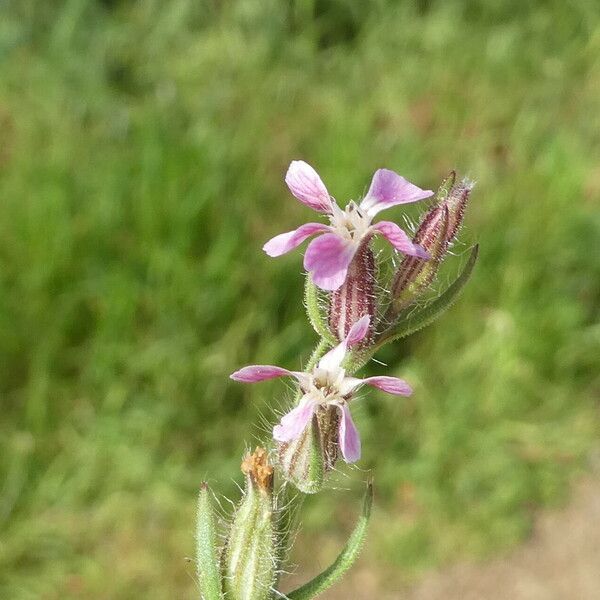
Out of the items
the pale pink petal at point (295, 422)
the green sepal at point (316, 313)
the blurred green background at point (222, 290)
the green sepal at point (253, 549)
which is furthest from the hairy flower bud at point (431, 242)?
the blurred green background at point (222, 290)

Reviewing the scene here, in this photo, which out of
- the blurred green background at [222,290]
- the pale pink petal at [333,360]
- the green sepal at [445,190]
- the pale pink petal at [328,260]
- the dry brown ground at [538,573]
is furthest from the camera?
the dry brown ground at [538,573]

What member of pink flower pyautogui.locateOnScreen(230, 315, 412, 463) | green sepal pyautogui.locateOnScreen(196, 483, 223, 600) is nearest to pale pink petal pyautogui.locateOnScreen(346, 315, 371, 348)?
pink flower pyautogui.locateOnScreen(230, 315, 412, 463)

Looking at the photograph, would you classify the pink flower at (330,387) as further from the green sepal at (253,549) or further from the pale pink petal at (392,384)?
the green sepal at (253,549)

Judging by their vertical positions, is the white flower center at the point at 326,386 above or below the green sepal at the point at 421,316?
below

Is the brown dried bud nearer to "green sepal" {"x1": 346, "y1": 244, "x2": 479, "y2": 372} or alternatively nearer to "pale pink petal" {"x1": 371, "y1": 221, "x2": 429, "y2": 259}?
"green sepal" {"x1": 346, "y1": 244, "x2": 479, "y2": 372}

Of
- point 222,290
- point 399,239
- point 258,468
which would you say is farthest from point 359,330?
point 222,290

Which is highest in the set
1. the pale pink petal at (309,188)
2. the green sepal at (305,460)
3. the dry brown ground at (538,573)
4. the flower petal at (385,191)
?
the dry brown ground at (538,573)
